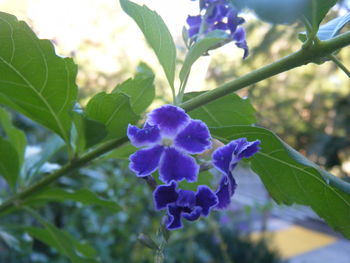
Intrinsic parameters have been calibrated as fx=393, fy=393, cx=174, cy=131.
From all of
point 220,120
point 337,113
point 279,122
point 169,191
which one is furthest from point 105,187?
point 337,113

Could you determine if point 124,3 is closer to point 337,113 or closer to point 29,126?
point 29,126

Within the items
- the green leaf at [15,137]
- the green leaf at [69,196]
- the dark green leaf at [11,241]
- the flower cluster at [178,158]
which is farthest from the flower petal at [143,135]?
the dark green leaf at [11,241]

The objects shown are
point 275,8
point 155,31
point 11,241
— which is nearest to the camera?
point 275,8

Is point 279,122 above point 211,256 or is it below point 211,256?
above

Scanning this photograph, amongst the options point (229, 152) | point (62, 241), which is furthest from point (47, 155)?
point (229, 152)

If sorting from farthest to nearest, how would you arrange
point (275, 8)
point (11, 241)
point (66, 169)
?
1. point (11, 241)
2. point (66, 169)
3. point (275, 8)

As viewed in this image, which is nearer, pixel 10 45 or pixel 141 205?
pixel 10 45

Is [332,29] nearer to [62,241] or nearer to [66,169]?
[66,169]

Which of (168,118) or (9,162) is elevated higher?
(168,118)
